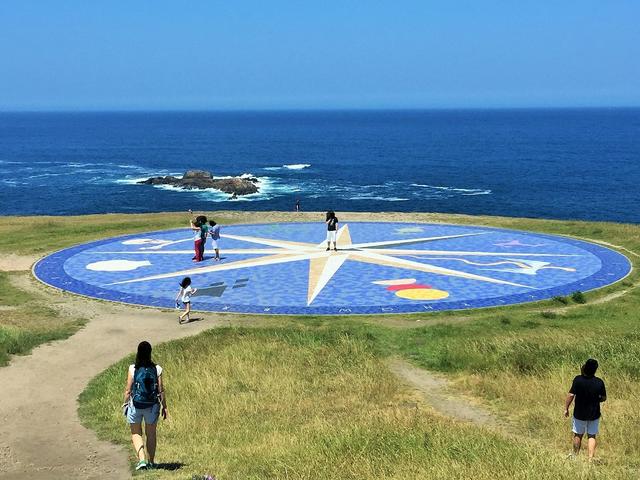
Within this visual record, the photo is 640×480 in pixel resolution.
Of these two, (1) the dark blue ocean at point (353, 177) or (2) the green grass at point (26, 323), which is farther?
(1) the dark blue ocean at point (353, 177)

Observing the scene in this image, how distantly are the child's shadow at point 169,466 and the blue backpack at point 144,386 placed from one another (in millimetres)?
1287

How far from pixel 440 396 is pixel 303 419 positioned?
385 cm

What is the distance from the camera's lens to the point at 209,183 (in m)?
103

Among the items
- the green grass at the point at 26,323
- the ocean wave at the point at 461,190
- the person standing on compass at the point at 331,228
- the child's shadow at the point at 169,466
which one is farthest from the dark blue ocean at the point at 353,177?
the child's shadow at the point at 169,466

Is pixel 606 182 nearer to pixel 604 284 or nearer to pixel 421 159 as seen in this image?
pixel 421 159

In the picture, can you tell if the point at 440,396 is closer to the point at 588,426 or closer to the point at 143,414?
the point at 588,426

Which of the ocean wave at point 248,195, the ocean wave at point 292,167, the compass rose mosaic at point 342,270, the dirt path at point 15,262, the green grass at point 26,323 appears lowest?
the ocean wave at point 248,195

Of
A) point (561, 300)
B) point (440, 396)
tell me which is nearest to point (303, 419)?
point (440, 396)

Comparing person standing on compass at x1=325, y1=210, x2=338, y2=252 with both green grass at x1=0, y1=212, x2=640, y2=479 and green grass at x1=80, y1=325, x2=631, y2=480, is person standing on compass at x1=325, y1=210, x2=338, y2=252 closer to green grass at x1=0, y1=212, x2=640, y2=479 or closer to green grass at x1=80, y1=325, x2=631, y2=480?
green grass at x1=0, y1=212, x2=640, y2=479

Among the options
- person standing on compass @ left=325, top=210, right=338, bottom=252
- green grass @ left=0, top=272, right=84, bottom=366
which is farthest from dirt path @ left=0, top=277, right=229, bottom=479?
person standing on compass @ left=325, top=210, right=338, bottom=252

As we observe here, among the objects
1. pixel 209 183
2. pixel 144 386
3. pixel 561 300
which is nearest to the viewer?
pixel 144 386

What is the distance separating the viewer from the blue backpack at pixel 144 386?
38.6ft

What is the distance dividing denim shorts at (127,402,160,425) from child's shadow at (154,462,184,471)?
3.00 ft

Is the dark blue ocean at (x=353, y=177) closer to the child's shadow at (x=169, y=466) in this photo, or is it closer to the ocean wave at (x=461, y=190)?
the ocean wave at (x=461, y=190)
